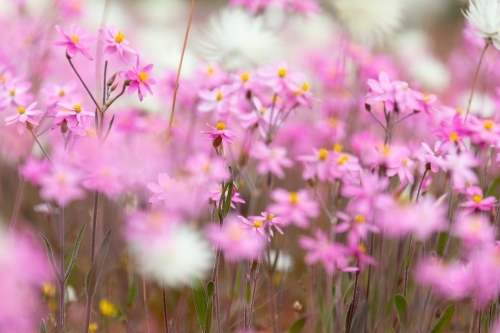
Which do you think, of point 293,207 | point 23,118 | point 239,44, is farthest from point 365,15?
point 23,118

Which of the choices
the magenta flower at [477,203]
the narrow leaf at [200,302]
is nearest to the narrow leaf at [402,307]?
the magenta flower at [477,203]

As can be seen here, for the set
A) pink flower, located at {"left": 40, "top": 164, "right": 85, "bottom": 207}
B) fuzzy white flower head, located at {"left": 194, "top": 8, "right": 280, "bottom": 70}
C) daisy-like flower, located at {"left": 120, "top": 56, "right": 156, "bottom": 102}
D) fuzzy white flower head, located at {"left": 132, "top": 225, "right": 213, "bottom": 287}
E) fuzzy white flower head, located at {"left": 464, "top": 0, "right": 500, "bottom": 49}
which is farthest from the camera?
fuzzy white flower head, located at {"left": 194, "top": 8, "right": 280, "bottom": 70}

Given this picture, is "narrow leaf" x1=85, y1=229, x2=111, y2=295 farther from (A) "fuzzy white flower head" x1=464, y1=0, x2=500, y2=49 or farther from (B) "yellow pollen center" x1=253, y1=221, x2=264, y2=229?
(A) "fuzzy white flower head" x1=464, y1=0, x2=500, y2=49

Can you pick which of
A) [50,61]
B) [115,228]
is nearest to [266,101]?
[115,228]

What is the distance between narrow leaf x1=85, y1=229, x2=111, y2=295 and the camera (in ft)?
3.27

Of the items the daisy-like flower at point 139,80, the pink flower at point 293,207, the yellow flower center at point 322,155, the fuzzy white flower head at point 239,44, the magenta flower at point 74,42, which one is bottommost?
the pink flower at point 293,207

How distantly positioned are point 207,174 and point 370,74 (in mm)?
1118

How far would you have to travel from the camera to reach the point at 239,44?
1.65 metres

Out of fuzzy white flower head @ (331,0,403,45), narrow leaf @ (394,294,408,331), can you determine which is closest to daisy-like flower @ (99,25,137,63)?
narrow leaf @ (394,294,408,331)

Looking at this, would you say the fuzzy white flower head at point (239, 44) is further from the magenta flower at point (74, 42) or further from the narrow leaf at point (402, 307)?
the narrow leaf at point (402, 307)

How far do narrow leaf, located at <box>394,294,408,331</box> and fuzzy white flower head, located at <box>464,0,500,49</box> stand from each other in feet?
1.82

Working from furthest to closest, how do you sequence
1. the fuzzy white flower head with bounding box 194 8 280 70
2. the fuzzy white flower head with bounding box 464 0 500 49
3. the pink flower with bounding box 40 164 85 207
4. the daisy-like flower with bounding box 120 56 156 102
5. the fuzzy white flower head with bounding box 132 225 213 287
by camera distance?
the fuzzy white flower head with bounding box 194 8 280 70 < the fuzzy white flower head with bounding box 464 0 500 49 < the daisy-like flower with bounding box 120 56 156 102 < the pink flower with bounding box 40 164 85 207 < the fuzzy white flower head with bounding box 132 225 213 287

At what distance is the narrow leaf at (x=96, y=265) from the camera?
100cm

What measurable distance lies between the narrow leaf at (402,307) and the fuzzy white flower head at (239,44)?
829mm
